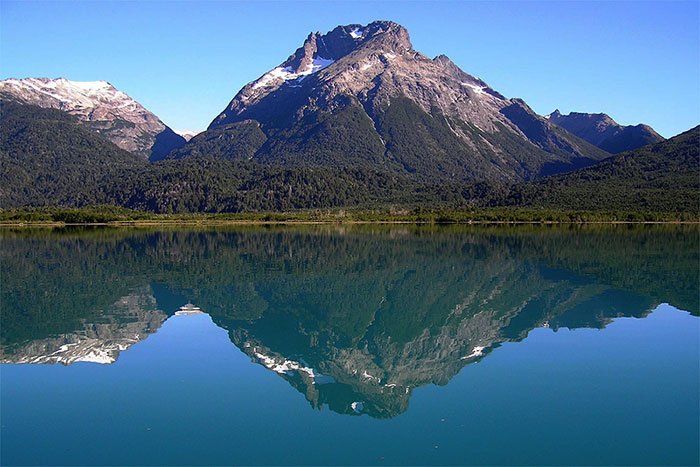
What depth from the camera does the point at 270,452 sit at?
15.9 metres

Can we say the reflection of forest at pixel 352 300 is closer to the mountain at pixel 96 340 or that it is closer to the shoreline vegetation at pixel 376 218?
the mountain at pixel 96 340

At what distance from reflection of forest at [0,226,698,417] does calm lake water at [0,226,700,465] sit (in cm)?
17

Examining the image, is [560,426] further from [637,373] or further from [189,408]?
[189,408]

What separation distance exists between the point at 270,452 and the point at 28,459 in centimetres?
585

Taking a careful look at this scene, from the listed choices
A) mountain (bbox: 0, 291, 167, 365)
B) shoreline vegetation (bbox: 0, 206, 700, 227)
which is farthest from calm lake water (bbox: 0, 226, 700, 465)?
shoreline vegetation (bbox: 0, 206, 700, 227)

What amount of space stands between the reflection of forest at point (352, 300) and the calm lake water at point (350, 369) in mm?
173

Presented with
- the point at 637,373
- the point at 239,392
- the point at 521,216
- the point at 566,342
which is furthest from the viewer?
the point at 521,216

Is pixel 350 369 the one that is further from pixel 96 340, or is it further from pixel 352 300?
pixel 352 300

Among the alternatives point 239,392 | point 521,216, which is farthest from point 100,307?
point 521,216

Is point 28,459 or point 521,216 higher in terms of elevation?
point 521,216

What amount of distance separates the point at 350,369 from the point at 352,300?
14.9 m

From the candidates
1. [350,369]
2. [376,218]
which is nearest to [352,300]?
[350,369]

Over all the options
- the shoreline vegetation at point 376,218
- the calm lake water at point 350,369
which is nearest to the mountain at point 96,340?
the calm lake water at point 350,369

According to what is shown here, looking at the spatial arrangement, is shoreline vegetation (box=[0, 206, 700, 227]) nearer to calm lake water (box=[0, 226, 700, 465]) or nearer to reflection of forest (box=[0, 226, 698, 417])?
reflection of forest (box=[0, 226, 698, 417])
